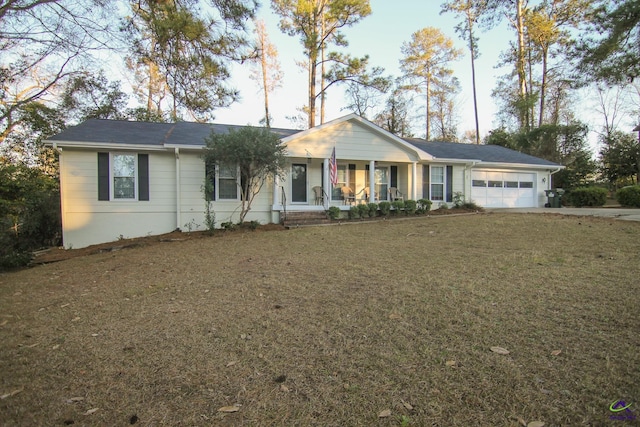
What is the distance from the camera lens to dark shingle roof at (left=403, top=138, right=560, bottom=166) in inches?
639

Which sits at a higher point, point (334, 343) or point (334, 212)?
point (334, 212)

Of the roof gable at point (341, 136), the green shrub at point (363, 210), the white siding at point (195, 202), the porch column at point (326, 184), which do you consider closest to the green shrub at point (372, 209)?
the green shrub at point (363, 210)

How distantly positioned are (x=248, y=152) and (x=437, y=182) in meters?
9.21

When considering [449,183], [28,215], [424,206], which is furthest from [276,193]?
[28,215]

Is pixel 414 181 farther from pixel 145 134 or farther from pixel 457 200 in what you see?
pixel 145 134

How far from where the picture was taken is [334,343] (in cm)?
308

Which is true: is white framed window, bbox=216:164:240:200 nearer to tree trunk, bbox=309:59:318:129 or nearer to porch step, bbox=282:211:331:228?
porch step, bbox=282:211:331:228

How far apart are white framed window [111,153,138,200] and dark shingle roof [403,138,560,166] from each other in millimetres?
11491

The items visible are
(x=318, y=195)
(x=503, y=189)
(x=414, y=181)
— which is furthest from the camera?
(x=503, y=189)

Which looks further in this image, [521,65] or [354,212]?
[521,65]

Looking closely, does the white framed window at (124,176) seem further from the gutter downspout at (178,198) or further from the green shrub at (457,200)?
the green shrub at (457,200)

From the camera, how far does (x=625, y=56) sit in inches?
476

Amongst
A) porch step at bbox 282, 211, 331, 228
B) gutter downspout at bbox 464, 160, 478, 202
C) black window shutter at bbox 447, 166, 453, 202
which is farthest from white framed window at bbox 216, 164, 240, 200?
gutter downspout at bbox 464, 160, 478, 202

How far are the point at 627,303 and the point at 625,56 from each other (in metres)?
13.0
